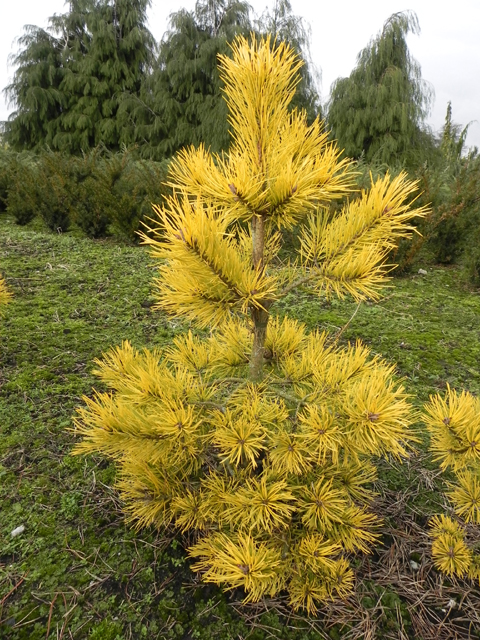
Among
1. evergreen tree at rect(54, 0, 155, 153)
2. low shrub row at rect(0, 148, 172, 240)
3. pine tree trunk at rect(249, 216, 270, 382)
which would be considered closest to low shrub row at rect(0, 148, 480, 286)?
low shrub row at rect(0, 148, 172, 240)

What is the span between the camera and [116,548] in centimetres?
160

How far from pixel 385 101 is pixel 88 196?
8.21 metres

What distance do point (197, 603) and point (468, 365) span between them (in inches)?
103

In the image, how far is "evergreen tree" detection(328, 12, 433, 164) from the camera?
10.3 metres

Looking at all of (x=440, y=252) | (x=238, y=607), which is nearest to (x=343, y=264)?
(x=238, y=607)

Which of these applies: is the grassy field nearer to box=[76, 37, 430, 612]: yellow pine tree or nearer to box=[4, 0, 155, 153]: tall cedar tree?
box=[76, 37, 430, 612]: yellow pine tree

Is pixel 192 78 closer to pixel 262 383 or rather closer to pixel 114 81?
pixel 114 81

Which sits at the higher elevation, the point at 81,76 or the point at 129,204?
the point at 81,76

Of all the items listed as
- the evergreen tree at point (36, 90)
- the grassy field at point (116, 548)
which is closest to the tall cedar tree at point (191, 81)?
the evergreen tree at point (36, 90)

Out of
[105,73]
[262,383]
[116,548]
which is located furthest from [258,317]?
[105,73]

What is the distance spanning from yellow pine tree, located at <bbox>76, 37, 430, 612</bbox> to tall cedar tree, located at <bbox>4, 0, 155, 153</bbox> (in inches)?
602

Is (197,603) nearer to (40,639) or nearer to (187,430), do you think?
(40,639)

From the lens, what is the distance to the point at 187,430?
46.4 inches

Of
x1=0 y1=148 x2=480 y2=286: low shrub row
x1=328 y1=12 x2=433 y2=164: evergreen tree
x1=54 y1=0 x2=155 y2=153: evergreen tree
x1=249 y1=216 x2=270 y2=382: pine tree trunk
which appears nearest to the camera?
x1=249 y1=216 x2=270 y2=382: pine tree trunk
